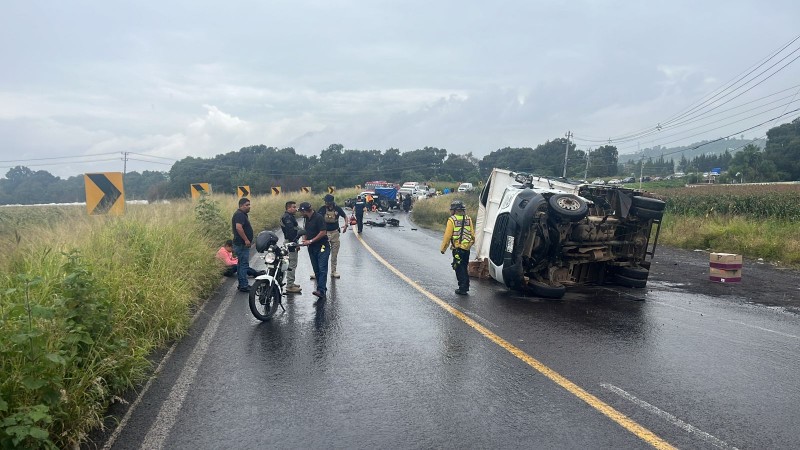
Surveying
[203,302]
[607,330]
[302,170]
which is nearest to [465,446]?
[607,330]

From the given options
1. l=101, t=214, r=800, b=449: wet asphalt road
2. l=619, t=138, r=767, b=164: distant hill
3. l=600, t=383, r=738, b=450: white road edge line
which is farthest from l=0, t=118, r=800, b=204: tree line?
l=600, t=383, r=738, b=450: white road edge line

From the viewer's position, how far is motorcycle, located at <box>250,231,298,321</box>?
26.6 ft

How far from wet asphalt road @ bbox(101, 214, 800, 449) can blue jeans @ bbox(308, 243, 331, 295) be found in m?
0.57

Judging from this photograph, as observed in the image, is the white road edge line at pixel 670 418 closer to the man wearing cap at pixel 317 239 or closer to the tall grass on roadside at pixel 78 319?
the tall grass on roadside at pixel 78 319

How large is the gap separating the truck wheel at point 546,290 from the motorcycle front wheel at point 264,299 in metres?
4.32

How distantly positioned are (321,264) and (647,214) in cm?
601

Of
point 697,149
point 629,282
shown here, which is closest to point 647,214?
point 629,282

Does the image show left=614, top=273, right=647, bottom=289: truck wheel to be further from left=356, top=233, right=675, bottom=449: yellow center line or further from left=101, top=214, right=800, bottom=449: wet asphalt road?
left=356, top=233, right=675, bottom=449: yellow center line

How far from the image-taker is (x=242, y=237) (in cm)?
1030

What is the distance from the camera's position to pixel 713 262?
12.3 metres

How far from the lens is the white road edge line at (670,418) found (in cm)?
406

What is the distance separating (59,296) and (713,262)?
12116 mm

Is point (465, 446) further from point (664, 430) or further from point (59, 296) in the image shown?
point (59, 296)

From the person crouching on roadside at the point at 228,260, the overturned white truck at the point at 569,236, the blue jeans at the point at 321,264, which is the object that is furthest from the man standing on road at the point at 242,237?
the overturned white truck at the point at 569,236
